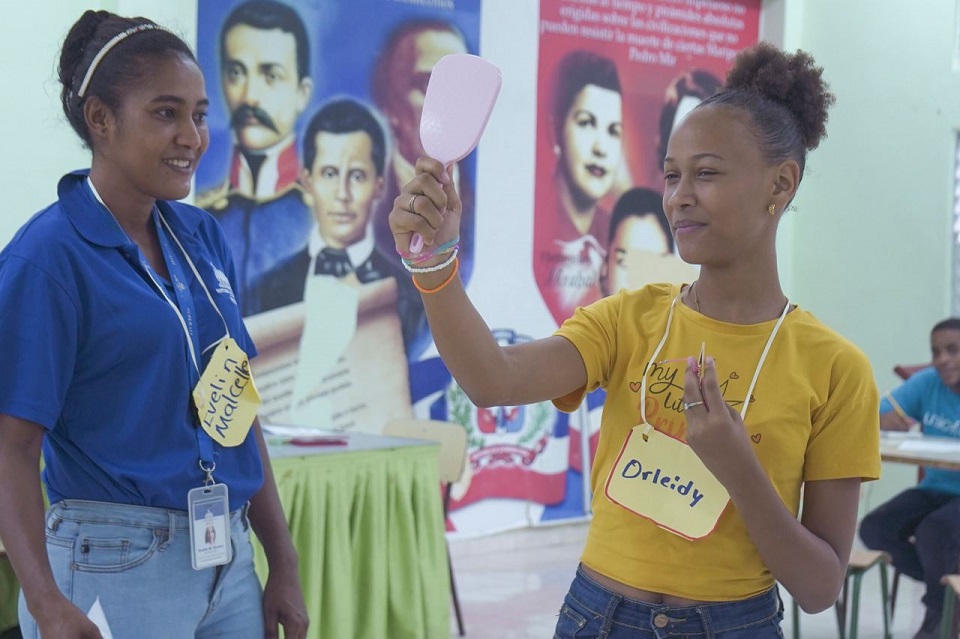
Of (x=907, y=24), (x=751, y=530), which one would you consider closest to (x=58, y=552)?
(x=751, y=530)

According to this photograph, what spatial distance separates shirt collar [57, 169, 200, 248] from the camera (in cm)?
144

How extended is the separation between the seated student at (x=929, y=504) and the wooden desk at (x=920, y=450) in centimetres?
14

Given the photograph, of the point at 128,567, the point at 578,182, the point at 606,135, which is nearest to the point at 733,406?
the point at 128,567

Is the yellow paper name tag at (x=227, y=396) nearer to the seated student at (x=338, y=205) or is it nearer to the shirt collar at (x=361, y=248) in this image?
the seated student at (x=338, y=205)

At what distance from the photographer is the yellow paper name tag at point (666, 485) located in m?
1.31

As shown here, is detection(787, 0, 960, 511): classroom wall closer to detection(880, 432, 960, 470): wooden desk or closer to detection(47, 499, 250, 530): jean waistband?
detection(880, 432, 960, 470): wooden desk

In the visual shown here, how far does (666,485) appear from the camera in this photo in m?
1.34

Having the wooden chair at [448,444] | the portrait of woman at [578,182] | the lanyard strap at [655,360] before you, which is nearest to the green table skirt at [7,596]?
the wooden chair at [448,444]

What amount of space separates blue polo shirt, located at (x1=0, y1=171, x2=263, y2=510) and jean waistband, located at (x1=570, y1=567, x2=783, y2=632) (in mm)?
581

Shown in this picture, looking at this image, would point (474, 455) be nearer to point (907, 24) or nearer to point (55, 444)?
point (907, 24)

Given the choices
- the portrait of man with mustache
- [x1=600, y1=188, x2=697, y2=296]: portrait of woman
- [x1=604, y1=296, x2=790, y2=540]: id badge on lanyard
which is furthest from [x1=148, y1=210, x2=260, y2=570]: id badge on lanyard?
[x1=600, y1=188, x2=697, y2=296]: portrait of woman

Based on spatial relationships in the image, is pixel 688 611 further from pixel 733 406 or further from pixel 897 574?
pixel 897 574

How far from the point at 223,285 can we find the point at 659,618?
2.64 feet

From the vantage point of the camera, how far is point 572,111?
6.43 meters
